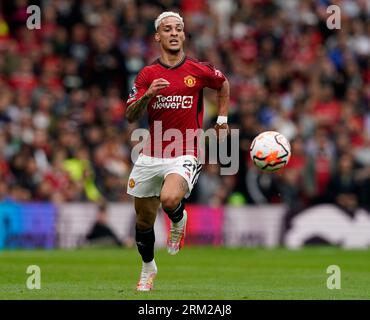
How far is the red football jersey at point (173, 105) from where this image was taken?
13.0 m

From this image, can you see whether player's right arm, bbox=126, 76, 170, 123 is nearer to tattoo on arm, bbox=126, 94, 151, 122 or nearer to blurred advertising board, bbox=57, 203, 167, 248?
tattoo on arm, bbox=126, 94, 151, 122

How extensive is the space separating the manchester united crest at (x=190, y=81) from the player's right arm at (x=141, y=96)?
492mm

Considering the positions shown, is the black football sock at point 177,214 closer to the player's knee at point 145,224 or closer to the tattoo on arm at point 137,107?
the player's knee at point 145,224

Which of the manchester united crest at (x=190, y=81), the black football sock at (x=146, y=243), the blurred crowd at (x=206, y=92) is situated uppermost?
the blurred crowd at (x=206, y=92)

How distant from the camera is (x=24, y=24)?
27.0 m

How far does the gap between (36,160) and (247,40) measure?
734 cm

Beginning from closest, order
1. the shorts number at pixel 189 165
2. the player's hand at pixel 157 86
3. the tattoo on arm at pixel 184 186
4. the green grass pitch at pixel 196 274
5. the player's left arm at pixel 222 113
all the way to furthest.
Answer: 1. the player's hand at pixel 157 86
2. the green grass pitch at pixel 196 274
3. the tattoo on arm at pixel 184 186
4. the shorts number at pixel 189 165
5. the player's left arm at pixel 222 113

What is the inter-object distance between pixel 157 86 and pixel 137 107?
436 mm

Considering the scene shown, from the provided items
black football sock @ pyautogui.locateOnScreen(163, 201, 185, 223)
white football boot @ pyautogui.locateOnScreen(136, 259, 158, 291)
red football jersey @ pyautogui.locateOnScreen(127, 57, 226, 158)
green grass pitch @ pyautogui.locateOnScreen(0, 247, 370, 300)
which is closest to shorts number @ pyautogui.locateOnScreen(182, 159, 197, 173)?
red football jersey @ pyautogui.locateOnScreen(127, 57, 226, 158)

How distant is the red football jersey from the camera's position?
512 inches

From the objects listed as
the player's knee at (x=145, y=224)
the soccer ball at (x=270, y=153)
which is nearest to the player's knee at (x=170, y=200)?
the player's knee at (x=145, y=224)

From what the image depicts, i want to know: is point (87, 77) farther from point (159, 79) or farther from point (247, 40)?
point (159, 79)

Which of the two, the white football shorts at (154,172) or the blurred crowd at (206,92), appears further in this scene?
the blurred crowd at (206,92)

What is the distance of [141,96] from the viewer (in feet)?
41.8
